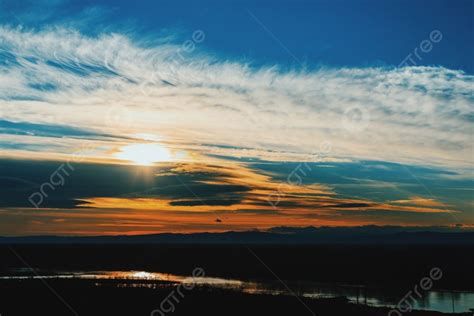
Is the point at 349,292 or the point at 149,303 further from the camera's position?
the point at 349,292

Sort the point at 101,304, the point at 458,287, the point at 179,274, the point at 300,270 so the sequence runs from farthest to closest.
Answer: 1. the point at 300,270
2. the point at 179,274
3. the point at 458,287
4. the point at 101,304

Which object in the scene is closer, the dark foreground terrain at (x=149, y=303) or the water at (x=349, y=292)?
the dark foreground terrain at (x=149, y=303)

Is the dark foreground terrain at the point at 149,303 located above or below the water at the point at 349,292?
below

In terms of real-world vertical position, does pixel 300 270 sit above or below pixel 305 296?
above

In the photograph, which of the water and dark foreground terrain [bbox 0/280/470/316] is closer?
dark foreground terrain [bbox 0/280/470/316]

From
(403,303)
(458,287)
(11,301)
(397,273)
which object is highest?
(397,273)

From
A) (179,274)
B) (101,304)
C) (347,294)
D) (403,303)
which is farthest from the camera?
(179,274)

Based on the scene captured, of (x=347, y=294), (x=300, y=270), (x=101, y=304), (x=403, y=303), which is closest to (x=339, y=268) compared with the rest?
(x=300, y=270)

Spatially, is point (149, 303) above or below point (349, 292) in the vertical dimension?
below

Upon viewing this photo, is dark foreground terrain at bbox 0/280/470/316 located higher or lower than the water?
lower

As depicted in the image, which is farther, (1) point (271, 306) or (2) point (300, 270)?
(2) point (300, 270)

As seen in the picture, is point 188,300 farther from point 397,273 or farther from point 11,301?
point 397,273
